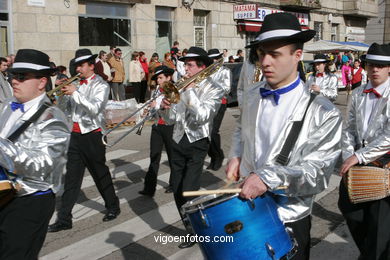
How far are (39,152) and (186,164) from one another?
223cm

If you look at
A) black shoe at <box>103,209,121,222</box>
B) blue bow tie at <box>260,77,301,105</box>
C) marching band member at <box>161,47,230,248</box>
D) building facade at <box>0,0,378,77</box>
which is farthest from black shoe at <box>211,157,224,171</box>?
building facade at <box>0,0,378,77</box>

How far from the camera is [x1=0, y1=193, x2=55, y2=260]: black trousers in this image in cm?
329

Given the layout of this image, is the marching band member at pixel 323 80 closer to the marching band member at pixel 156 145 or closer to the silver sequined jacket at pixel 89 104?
the marching band member at pixel 156 145

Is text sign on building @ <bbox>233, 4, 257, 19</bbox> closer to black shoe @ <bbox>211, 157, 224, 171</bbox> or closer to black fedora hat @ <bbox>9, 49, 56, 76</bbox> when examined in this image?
black shoe @ <bbox>211, 157, 224, 171</bbox>

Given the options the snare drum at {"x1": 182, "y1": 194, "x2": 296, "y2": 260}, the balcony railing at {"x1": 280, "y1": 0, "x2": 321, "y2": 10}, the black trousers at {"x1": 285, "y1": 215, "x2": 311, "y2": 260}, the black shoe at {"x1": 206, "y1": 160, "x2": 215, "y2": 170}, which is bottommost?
the black shoe at {"x1": 206, "y1": 160, "x2": 215, "y2": 170}

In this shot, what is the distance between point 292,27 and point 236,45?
72.0 ft

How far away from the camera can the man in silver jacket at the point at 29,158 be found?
328 centimetres

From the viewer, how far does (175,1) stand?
20.5 metres

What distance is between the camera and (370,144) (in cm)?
407

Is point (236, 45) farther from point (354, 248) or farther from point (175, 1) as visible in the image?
point (354, 248)

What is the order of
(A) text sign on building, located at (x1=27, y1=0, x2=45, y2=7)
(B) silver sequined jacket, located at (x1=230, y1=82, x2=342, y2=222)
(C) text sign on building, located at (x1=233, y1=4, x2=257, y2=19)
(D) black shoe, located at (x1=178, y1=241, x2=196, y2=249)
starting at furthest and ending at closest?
(C) text sign on building, located at (x1=233, y1=4, x2=257, y2=19), (A) text sign on building, located at (x1=27, y1=0, x2=45, y2=7), (D) black shoe, located at (x1=178, y1=241, x2=196, y2=249), (B) silver sequined jacket, located at (x1=230, y1=82, x2=342, y2=222)

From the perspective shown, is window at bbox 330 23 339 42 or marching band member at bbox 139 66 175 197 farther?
window at bbox 330 23 339 42

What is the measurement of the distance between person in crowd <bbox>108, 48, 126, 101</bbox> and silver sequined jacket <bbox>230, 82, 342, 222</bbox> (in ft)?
43.6

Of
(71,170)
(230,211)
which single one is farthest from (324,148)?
(71,170)
